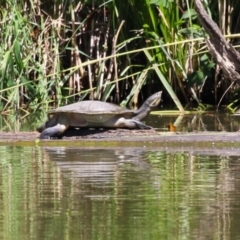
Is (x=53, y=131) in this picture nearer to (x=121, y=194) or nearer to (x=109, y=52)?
(x=121, y=194)

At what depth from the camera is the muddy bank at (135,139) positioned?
7.19 m

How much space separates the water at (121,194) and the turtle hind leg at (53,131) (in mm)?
859

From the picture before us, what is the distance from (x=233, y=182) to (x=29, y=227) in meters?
1.56

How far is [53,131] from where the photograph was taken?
7859 mm

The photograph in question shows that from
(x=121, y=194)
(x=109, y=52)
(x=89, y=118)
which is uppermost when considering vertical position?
(x=109, y=52)

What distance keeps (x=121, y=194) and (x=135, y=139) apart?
249 cm

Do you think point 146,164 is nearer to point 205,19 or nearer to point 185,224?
point 185,224

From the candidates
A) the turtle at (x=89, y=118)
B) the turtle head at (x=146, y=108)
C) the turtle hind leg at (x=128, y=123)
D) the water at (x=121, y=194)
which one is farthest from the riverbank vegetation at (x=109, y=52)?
the water at (x=121, y=194)

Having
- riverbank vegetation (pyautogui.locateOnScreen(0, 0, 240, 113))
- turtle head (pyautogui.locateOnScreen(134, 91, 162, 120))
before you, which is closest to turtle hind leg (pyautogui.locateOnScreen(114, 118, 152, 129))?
turtle head (pyautogui.locateOnScreen(134, 91, 162, 120))

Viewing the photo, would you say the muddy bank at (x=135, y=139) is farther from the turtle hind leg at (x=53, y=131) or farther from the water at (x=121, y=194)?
the water at (x=121, y=194)

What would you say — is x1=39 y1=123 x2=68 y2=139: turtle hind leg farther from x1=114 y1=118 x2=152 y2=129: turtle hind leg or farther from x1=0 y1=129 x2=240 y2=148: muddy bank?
x1=114 y1=118 x2=152 y2=129: turtle hind leg

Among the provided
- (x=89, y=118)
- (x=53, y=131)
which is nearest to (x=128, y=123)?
(x=89, y=118)

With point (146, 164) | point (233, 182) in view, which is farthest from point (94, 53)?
point (233, 182)

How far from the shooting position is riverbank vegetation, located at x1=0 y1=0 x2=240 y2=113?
10.3 m
